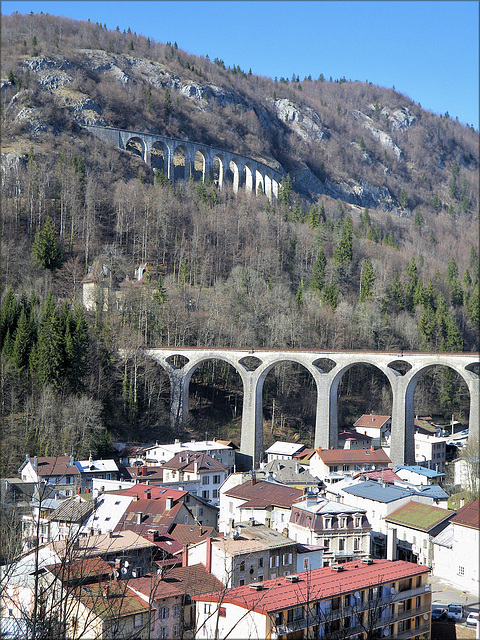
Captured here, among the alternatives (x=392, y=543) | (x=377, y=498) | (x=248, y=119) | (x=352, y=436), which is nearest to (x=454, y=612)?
(x=392, y=543)

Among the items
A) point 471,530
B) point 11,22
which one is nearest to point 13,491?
point 471,530

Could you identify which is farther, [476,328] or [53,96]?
[53,96]

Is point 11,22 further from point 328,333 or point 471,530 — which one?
point 471,530

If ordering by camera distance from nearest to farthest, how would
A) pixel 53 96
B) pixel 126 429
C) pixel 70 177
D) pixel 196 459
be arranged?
pixel 196 459, pixel 126 429, pixel 70 177, pixel 53 96

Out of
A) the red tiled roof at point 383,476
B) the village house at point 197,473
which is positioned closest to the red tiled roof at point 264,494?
the village house at point 197,473

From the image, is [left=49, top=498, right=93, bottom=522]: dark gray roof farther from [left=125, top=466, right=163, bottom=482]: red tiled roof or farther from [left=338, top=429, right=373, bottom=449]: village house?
[left=338, top=429, right=373, bottom=449]: village house

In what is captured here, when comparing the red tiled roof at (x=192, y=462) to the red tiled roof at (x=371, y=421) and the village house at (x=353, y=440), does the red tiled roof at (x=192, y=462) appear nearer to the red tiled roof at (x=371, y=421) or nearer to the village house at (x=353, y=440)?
the village house at (x=353, y=440)

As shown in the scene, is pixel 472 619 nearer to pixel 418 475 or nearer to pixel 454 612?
pixel 454 612
